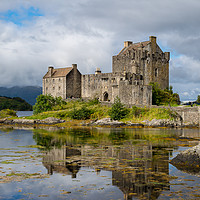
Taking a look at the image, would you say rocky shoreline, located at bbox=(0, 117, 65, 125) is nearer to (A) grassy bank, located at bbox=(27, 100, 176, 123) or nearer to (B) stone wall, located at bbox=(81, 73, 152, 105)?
(A) grassy bank, located at bbox=(27, 100, 176, 123)

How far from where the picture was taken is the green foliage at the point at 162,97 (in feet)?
147

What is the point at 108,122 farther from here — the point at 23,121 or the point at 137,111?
the point at 23,121

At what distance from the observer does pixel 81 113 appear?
43125mm

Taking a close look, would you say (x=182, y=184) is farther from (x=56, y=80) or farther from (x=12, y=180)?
(x=56, y=80)

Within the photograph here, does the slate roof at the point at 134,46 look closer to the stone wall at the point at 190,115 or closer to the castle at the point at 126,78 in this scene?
the castle at the point at 126,78

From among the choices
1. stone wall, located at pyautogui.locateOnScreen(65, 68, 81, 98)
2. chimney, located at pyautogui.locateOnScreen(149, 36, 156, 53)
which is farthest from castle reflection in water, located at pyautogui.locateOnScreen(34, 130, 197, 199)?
stone wall, located at pyautogui.locateOnScreen(65, 68, 81, 98)

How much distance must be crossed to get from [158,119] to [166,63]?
15416mm

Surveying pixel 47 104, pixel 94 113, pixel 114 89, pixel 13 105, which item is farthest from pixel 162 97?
pixel 13 105

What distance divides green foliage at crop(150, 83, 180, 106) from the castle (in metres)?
1.96

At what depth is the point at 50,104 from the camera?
50875 millimetres

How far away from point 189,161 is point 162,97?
33.0 metres

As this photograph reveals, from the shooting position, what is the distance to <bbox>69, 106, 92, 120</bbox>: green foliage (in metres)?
43.2

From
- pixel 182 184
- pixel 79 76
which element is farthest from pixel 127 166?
pixel 79 76

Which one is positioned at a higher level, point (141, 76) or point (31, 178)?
point (141, 76)
